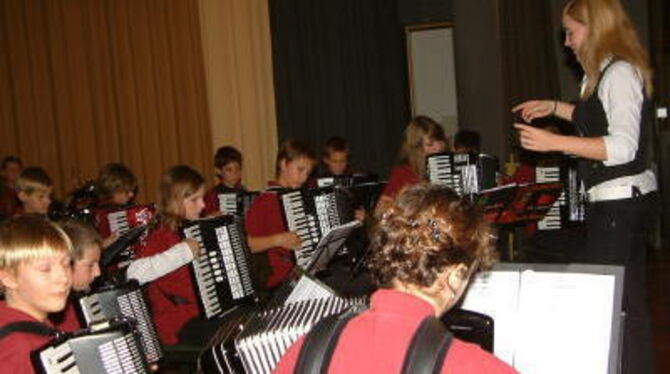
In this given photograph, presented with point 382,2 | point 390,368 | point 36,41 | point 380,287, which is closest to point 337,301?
point 380,287

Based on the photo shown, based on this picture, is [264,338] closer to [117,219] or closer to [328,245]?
[328,245]

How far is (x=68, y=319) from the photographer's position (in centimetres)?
305

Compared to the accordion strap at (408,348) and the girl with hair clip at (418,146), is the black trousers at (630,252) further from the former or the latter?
the girl with hair clip at (418,146)

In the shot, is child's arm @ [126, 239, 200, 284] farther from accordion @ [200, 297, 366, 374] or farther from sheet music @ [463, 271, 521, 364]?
sheet music @ [463, 271, 521, 364]

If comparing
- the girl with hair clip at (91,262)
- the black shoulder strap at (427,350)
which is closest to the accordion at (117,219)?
the girl with hair clip at (91,262)

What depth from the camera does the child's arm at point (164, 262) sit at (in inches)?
154

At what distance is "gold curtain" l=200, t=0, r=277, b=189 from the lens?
8.59 metres

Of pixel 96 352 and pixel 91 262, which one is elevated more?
pixel 91 262

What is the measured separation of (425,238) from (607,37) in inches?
68.9

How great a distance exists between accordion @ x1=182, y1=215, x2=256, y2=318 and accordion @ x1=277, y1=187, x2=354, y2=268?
0.50 metres

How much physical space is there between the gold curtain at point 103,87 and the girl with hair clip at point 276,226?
3.87 m

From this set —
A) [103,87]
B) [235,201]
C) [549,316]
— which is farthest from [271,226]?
[103,87]

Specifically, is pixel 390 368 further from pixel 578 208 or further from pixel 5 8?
pixel 5 8

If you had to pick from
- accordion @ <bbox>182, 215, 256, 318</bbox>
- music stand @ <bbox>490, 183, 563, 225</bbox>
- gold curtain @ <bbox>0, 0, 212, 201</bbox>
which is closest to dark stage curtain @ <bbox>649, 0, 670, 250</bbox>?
music stand @ <bbox>490, 183, 563, 225</bbox>
